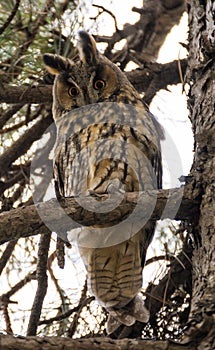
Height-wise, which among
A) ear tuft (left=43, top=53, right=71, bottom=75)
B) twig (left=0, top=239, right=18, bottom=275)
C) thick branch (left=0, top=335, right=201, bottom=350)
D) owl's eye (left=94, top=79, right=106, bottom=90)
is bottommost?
thick branch (left=0, top=335, right=201, bottom=350)

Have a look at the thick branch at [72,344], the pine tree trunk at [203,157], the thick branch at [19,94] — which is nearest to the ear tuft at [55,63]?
the thick branch at [19,94]

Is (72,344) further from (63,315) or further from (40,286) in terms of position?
(63,315)

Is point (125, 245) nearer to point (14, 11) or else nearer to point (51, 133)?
point (51, 133)

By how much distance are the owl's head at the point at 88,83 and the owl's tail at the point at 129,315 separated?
0.84 m

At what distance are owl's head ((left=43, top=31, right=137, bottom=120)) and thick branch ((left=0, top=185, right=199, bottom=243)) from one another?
2.92 feet

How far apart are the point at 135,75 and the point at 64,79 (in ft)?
1.02

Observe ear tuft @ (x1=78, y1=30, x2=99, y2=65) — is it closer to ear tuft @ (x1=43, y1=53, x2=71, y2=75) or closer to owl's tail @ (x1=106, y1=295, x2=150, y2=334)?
ear tuft @ (x1=43, y1=53, x2=71, y2=75)

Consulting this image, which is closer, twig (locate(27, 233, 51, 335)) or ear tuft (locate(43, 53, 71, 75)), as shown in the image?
twig (locate(27, 233, 51, 335))

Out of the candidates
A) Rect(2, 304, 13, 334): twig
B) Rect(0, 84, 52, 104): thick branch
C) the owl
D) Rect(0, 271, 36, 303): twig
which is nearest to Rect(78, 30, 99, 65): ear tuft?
the owl

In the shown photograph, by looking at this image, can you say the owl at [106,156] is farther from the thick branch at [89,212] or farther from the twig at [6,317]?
the thick branch at [89,212]

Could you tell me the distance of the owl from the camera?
2182 millimetres

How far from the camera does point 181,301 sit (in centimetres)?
190

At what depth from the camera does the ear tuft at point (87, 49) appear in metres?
2.35

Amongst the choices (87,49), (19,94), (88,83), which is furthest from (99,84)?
(19,94)
